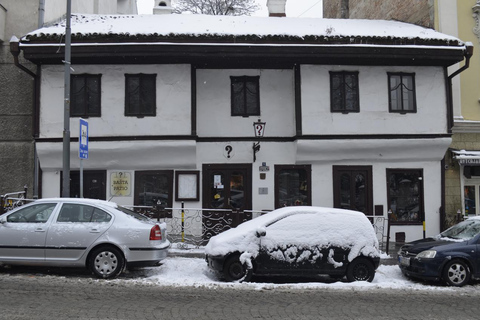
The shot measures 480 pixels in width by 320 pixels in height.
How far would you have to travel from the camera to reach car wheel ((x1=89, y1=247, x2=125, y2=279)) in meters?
9.23

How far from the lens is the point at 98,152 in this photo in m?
14.7

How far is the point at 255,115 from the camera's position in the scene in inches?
Answer: 614

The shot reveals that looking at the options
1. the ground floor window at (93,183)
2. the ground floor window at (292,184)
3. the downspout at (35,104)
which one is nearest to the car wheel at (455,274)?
the ground floor window at (292,184)

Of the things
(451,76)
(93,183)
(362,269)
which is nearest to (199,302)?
(362,269)

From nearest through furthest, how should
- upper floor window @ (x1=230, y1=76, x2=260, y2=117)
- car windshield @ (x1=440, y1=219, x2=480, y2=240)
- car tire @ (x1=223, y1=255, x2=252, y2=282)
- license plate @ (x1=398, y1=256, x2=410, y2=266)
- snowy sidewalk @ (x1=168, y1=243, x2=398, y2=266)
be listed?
1. car tire @ (x1=223, y1=255, x2=252, y2=282)
2. license plate @ (x1=398, y1=256, x2=410, y2=266)
3. car windshield @ (x1=440, y1=219, x2=480, y2=240)
4. snowy sidewalk @ (x1=168, y1=243, x2=398, y2=266)
5. upper floor window @ (x1=230, y1=76, x2=260, y2=117)

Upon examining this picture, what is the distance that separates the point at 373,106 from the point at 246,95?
4.37 m

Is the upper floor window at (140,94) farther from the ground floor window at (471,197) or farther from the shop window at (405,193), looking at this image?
the ground floor window at (471,197)

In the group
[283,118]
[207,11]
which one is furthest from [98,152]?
[207,11]

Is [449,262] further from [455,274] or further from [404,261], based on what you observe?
[404,261]

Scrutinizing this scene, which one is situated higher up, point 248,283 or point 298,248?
point 298,248

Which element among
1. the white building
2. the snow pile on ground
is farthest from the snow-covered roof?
the snow pile on ground

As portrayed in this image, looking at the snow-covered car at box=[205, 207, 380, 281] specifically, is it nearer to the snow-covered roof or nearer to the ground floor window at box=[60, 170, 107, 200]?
the ground floor window at box=[60, 170, 107, 200]

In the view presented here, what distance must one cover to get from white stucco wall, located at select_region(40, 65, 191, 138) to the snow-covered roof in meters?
1.12

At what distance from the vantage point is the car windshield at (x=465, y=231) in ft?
33.7
